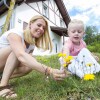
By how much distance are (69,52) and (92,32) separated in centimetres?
4189

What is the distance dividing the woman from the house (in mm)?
10382

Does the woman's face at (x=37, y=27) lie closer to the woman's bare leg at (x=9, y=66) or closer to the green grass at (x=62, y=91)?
the woman's bare leg at (x=9, y=66)

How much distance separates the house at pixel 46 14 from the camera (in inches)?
604

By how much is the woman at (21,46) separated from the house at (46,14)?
10382 mm

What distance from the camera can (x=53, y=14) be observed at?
69.8 feet

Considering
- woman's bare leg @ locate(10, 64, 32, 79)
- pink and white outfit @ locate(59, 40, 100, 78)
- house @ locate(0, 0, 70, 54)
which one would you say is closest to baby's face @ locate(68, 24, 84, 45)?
pink and white outfit @ locate(59, 40, 100, 78)

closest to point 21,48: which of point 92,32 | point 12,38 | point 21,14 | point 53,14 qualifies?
point 12,38

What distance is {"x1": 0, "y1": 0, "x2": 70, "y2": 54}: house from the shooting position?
1534 cm

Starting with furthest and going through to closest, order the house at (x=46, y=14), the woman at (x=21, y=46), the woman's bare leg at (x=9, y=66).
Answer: the house at (x=46, y=14), the woman's bare leg at (x=9, y=66), the woman at (x=21, y=46)

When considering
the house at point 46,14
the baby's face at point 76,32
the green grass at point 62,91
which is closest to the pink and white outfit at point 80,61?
the baby's face at point 76,32

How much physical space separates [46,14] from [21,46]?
677 inches

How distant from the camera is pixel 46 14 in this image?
2017cm

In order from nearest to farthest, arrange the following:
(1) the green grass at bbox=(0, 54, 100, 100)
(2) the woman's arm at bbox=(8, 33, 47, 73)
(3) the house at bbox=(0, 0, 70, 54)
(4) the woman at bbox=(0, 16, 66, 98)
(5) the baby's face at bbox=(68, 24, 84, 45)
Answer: (1) the green grass at bbox=(0, 54, 100, 100), (2) the woman's arm at bbox=(8, 33, 47, 73), (4) the woman at bbox=(0, 16, 66, 98), (5) the baby's face at bbox=(68, 24, 84, 45), (3) the house at bbox=(0, 0, 70, 54)

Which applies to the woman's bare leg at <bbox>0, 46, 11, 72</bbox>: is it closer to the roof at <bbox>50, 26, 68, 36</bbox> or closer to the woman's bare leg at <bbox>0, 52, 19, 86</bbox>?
the woman's bare leg at <bbox>0, 52, 19, 86</bbox>
